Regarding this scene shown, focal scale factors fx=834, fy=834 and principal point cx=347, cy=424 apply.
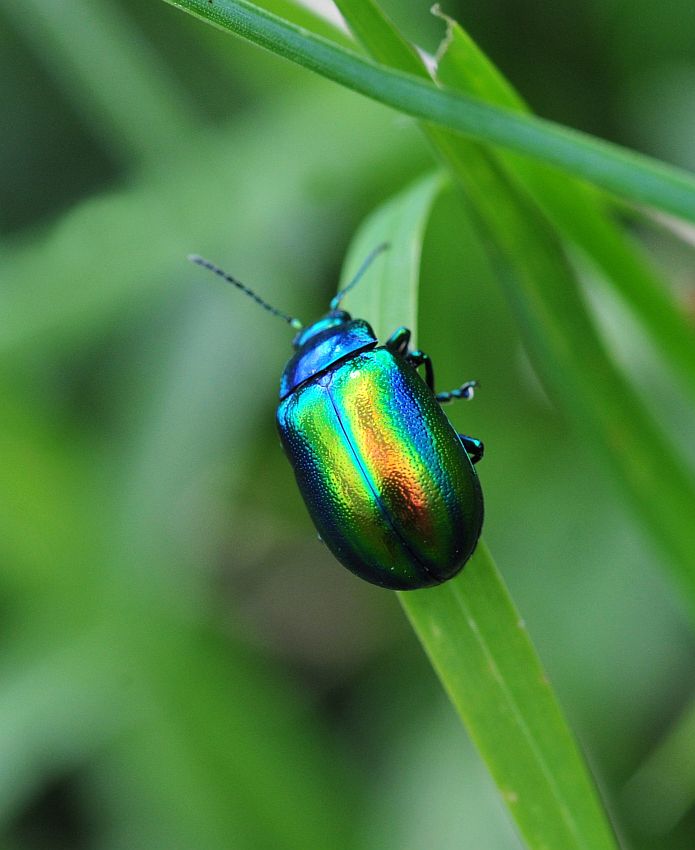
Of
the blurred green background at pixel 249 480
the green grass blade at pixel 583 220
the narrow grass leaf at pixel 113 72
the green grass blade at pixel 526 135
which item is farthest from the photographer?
the narrow grass leaf at pixel 113 72

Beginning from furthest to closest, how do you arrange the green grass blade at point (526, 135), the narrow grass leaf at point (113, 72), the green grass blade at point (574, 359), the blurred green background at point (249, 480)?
the narrow grass leaf at point (113, 72), the blurred green background at point (249, 480), the green grass blade at point (574, 359), the green grass blade at point (526, 135)

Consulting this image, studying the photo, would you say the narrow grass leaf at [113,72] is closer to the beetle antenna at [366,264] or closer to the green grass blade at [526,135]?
the beetle antenna at [366,264]

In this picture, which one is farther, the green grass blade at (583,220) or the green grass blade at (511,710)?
the green grass blade at (583,220)

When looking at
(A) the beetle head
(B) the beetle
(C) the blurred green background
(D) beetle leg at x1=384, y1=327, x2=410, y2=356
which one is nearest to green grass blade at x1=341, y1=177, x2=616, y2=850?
(B) the beetle

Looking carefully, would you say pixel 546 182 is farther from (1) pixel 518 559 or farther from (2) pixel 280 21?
(1) pixel 518 559

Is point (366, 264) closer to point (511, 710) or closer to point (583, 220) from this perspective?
point (583, 220)

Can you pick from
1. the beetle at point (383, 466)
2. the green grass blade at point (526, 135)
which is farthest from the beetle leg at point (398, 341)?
the green grass blade at point (526, 135)

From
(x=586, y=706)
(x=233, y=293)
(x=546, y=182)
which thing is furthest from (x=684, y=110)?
(x=586, y=706)
